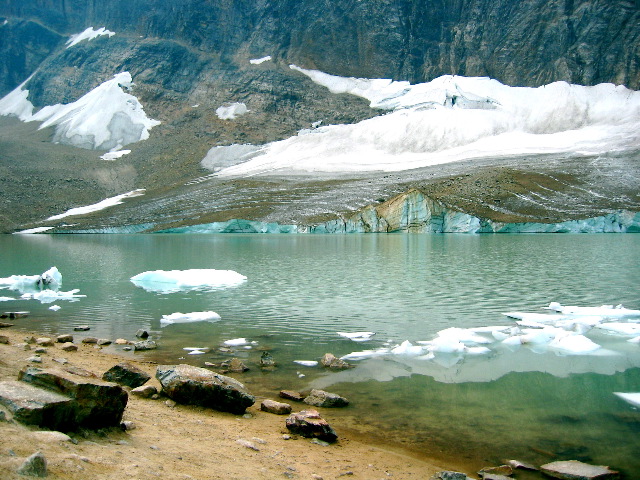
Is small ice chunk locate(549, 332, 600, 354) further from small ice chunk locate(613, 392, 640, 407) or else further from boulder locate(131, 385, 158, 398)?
boulder locate(131, 385, 158, 398)

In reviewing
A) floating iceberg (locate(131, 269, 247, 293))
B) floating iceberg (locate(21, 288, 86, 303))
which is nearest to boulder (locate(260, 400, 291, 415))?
floating iceberg (locate(21, 288, 86, 303))

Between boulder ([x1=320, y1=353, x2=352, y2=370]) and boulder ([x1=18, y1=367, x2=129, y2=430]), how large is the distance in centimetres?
689

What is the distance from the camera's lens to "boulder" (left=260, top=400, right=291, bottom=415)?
10.6 metres

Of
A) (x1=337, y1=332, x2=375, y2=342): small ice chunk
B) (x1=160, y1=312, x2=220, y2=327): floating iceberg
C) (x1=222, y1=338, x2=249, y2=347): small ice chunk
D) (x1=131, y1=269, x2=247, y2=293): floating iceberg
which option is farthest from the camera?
(x1=131, y1=269, x2=247, y2=293): floating iceberg

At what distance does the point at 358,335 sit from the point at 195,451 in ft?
32.6

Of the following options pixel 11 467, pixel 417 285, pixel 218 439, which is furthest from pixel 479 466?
pixel 417 285

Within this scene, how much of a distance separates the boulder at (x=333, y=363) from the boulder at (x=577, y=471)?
6120mm

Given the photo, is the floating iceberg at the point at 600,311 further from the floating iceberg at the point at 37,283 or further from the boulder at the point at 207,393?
the floating iceberg at the point at 37,283

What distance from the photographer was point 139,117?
19412 cm

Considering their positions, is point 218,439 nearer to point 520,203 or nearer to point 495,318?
point 495,318

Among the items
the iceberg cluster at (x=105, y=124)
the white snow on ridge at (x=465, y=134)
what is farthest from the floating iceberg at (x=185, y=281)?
the iceberg cluster at (x=105, y=124)

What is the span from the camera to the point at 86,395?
7.32 m

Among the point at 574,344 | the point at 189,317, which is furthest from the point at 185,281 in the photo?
the point at 574,344

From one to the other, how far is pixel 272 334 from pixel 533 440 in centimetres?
1004
